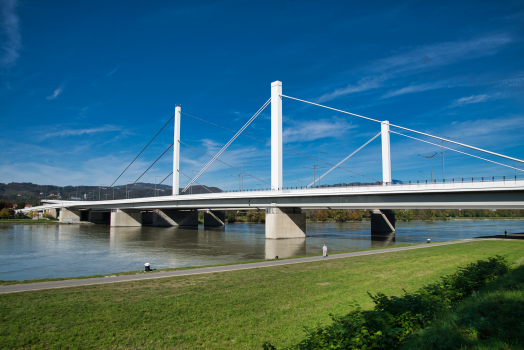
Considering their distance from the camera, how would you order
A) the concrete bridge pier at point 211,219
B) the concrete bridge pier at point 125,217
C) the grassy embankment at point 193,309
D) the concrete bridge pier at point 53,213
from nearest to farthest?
1. the grassy embankment at point 193,309
2. the concrete bridge pier at point 125,217
3. the concrete bridge pier at point 211,219
4. the concrete bridge pier at point 53,213

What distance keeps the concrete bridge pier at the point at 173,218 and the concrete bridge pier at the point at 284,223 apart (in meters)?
44.6

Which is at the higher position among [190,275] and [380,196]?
[380,196]

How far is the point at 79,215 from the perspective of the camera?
342 ft

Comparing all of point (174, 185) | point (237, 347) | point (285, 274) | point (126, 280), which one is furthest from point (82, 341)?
point (174, 185)

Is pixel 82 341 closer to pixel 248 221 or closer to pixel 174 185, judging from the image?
pixel 174 185

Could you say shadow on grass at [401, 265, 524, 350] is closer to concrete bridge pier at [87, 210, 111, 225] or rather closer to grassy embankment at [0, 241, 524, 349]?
grassy embankment at [0, 241, 524, 349]

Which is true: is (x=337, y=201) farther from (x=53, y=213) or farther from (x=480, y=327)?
(x=53, y=213)

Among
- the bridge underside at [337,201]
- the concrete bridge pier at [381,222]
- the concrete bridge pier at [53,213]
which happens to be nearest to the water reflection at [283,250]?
the bridge underside at [337,201]

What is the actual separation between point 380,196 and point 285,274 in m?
28.8

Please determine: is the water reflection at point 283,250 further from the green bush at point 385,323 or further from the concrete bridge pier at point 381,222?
the concrete bridge pier at point 381,222

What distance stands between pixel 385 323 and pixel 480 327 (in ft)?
4.65

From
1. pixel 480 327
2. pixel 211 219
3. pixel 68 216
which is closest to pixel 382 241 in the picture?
pixel 480 327

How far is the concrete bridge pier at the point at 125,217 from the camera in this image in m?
83.4

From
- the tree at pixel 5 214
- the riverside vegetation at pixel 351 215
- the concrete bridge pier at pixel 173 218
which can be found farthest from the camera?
the riverside vegetation at pixel 351 215
